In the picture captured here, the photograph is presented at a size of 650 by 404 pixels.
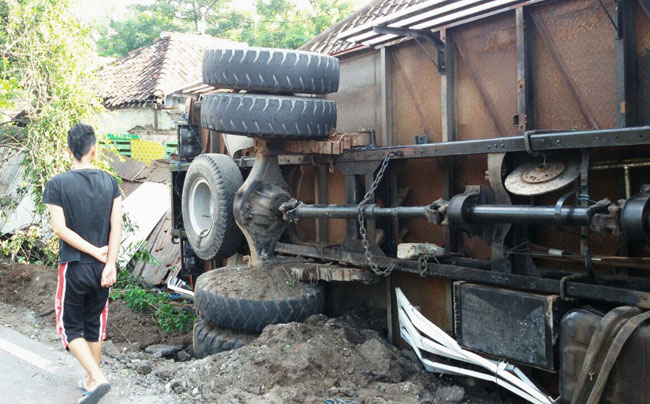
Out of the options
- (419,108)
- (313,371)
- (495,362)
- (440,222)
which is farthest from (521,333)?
(419,108)

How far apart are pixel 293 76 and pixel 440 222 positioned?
1.98 m

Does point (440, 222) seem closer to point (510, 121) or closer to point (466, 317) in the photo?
point (466, 317)

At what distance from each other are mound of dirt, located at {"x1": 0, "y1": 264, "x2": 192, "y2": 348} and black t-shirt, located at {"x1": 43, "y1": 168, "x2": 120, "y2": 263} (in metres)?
3.38

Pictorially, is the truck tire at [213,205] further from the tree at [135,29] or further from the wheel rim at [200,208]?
the tree at [135,29]

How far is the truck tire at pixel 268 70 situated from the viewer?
5.29m

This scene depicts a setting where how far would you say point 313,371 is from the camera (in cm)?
439

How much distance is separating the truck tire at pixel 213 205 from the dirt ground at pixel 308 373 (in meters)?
1.69

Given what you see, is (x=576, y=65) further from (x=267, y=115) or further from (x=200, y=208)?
(x=200, y=208)

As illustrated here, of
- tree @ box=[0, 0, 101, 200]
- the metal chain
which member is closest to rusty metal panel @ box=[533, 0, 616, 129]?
the metal chain

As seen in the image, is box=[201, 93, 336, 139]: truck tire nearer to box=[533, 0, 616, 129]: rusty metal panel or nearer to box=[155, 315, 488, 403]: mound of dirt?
box=[155, 315, 488, 403]: mound of dirt

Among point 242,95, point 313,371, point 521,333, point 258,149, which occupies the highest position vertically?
point 242,95

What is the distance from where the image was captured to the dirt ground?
4.12 meters

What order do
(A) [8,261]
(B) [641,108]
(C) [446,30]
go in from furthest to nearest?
(A) [8,261] → (C) [446,30] → (B) [641,108]

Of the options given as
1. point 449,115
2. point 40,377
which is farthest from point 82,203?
point 449,115
